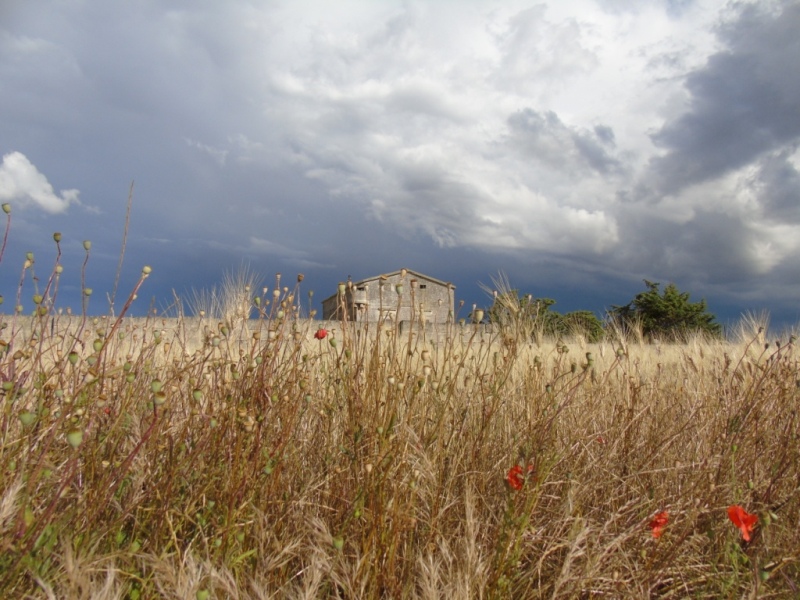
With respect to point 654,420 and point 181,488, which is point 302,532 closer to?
point 181,488

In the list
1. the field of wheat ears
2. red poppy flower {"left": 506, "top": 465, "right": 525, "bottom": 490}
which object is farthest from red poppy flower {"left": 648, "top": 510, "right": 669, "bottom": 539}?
red poppy flower {"left": 506, "top": 465, "right": 525, "bottom": 490}

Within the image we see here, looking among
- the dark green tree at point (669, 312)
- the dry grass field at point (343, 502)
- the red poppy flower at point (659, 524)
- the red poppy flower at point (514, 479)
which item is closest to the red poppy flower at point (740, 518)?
the dry grass field at point (343, 502)

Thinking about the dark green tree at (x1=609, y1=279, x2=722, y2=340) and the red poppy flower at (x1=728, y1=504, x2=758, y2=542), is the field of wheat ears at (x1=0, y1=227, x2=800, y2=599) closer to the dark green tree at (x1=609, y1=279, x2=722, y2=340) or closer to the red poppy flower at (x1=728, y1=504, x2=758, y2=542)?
the red poppy flower at (x1=728, y1=504, x2=758, y2=542)

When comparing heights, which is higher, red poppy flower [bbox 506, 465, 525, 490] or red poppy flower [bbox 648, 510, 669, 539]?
red poppy flower [bbox 506, 465, 525, 490]

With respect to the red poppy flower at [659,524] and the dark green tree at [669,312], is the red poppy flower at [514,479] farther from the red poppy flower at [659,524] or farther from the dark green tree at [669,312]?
the dark green tree at [669,312]

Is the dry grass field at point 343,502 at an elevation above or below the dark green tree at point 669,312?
below

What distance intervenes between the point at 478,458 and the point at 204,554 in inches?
46.8

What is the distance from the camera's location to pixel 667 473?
8.75 ft

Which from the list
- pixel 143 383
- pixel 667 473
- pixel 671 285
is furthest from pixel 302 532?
pixel 671 285

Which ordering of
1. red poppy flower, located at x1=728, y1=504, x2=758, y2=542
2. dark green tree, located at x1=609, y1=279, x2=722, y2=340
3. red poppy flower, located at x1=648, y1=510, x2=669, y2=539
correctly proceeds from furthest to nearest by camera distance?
dark green tree, located at x1=609, y1=279, x2=722, y2=340
red poppy flower, located at x1=648, y1=510, x2=669, y2=539
red poppy flower, located at x1=728, y1=504, x2=758, y2=542

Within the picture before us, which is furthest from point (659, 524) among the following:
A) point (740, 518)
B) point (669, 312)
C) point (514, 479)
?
point (669, 312)

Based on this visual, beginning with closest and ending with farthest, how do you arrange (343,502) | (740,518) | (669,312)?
1. (740,518)
2. (343,502)
3. (669,312)

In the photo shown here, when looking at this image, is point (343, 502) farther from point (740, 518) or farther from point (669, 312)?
point (669, 312)

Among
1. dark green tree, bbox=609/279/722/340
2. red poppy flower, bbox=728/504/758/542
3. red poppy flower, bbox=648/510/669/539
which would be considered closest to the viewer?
red poppy flower, bbox=728/504/758/542
